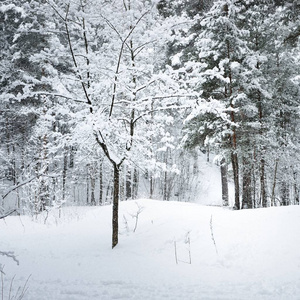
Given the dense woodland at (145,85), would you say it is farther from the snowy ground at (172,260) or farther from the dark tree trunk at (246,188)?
the snowy ground at (172,260)

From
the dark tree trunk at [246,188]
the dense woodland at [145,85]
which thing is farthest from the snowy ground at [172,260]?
the dark tree trunk at [246,188]

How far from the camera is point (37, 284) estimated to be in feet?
12.7

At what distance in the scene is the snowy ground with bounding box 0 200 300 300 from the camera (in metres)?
3.49

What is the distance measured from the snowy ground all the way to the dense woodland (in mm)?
1282

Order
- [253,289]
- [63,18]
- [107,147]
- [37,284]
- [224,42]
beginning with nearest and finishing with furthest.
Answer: [253,289] → [37,284] → [63,18] → [107,147] → [224,42]

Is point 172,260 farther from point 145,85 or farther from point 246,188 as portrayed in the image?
point 246,188

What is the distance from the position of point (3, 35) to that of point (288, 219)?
15286 mm

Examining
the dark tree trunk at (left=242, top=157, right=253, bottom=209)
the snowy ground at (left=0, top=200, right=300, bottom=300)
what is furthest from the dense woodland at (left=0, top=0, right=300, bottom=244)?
the snowy ground at (left=0, top=200, right=300, bottom=300)

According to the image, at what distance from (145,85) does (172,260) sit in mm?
3878

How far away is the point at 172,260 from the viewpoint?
458 centimetres

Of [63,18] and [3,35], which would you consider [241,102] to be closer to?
[63,18]

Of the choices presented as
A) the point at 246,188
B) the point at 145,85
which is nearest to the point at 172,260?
the point at 145,85

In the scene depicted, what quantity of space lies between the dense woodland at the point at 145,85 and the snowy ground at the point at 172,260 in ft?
4.21

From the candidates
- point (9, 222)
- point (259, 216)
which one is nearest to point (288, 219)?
point (259, 216)
